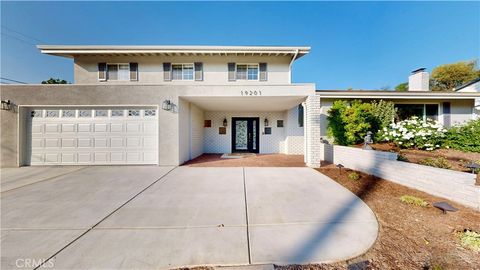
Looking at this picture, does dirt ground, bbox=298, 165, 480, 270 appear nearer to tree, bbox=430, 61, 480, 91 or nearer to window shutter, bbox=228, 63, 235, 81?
window shutter, bbox=228, 63, 235, 81

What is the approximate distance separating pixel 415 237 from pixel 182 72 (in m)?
11.0

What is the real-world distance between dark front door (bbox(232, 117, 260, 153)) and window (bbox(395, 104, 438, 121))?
828cm

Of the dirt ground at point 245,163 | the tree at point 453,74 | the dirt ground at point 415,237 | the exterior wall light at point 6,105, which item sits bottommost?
Result: the dirt ground at point 415,237

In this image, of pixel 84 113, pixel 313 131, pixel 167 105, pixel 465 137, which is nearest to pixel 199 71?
pixel 167 105

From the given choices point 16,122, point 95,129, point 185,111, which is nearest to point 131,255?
point 185,111

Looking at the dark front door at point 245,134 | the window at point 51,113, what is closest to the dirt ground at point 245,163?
the dark front door at point 245,134

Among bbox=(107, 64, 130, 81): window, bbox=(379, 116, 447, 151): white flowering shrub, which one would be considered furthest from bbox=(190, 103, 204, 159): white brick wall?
bbox=(379, 116, 447, 151): white flowering shrub

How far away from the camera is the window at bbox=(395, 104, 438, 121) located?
33.5 ft

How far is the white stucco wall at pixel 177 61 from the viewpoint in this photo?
10.0m

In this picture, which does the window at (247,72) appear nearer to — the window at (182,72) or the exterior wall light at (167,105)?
the window at (182,72)

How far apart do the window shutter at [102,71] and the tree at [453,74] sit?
37.3m

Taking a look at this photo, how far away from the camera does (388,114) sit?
889cm

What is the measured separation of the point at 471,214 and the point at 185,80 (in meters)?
11.0

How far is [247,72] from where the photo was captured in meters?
10.4
